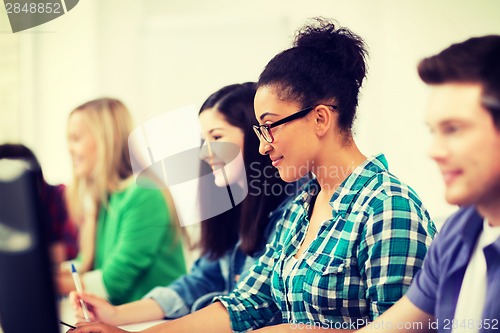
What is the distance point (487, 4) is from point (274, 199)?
2.19 ft

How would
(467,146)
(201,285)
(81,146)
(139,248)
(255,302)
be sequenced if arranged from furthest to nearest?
(81,146) < (139,248) < (201,285) < (255,302) < (467,146)

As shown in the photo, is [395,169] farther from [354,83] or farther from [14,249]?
[14,249]

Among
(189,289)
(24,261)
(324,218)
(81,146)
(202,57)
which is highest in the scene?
(202,57)

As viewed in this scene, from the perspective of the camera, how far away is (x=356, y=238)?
114 centimetres

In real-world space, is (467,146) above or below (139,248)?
above

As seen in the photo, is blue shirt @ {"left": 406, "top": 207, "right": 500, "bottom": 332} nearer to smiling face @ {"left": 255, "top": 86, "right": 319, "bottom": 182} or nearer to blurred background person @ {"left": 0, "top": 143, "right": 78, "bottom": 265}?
smiling face @ {"left": 255, "top": 86, "right": 319, "bottom": 182}

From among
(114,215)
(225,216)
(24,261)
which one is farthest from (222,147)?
(24,261)

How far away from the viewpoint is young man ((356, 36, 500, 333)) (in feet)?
3.00

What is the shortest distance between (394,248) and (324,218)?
213 mm

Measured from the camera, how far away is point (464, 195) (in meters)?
0.94

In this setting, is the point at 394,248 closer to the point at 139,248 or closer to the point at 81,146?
the point at 139,248

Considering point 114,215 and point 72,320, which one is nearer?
point 72,320

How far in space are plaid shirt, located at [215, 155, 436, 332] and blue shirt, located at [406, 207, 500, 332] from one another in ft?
0.26

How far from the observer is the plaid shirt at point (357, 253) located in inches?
42.6
